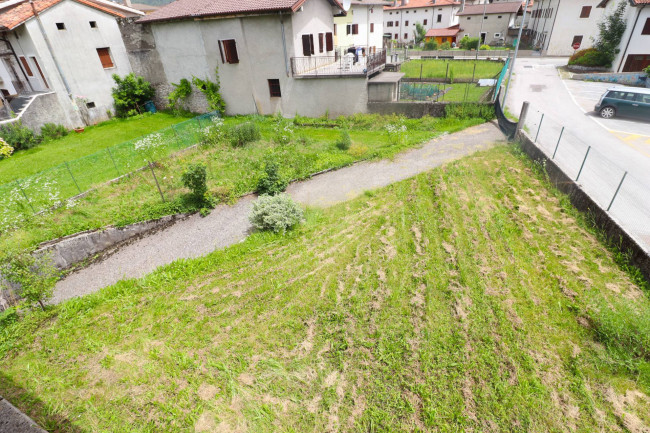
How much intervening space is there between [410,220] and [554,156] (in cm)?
689

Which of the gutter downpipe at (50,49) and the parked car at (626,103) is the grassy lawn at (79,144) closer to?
the gutter downpipe at (50,49)

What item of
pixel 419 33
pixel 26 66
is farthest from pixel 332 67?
pixel 419 33

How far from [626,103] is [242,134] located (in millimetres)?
19509

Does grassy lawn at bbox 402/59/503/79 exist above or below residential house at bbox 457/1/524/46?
below

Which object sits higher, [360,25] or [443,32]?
[360,25]

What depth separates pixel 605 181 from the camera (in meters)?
10.7

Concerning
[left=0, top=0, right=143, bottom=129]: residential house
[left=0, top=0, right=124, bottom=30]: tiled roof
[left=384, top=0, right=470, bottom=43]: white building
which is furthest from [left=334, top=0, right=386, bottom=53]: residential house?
[left=384, top=0, right=470, bottom=43]: white building

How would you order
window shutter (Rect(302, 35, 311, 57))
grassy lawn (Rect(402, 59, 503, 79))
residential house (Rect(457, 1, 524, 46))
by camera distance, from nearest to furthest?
window shutter (Rect(302, 35, 311, 57))
grassy lawn (Rect(402, 59, 503, 79))
residential house (Rect(457, 1, 524, 46))

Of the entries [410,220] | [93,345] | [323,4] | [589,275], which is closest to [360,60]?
[323,4]

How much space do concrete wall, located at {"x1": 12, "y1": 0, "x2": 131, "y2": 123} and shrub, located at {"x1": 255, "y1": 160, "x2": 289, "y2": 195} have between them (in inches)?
680

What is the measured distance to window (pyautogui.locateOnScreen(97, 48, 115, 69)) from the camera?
73.7 ft

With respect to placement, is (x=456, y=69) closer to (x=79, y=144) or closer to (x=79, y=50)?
(x=79, y=50)

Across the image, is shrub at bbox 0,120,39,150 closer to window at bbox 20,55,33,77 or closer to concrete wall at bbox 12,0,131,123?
concrete wall at bbox 12,0,131,123

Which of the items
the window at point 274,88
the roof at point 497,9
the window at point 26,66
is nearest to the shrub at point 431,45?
the roof at point 497,9
